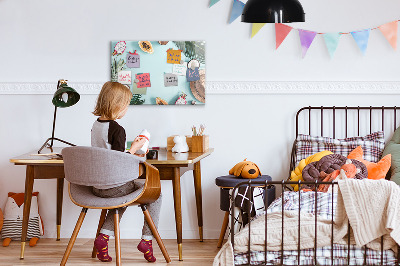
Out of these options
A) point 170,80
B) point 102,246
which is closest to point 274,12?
point 170,80

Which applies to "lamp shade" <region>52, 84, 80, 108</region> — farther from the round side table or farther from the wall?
the round side table

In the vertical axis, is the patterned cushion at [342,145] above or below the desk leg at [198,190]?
above

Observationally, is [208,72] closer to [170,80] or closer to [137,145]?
[170,80]

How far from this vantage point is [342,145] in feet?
13.7

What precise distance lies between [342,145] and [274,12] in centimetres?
139

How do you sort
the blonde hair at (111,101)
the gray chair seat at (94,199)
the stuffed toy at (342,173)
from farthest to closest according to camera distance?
the stuffed toy at (342,173)
the blonde hair at (111,101)
the gray chair seat at (94,199)

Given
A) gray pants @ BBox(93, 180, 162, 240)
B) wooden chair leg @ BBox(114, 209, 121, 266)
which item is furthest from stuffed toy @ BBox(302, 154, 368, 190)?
wooden chair leg @ BBox(114, 209, 121, 266)

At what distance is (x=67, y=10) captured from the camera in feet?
14.5

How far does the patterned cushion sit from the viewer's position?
4.14 m

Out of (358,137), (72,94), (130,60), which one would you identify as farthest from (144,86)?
(358,137)

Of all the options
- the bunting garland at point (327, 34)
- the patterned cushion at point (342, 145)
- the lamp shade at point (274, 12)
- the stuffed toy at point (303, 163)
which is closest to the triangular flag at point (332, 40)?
the bunting garland at point (327, 34)

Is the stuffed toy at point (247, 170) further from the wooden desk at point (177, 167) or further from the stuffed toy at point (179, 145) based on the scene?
the stuffed toy at point (179, 145)

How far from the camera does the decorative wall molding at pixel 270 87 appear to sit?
4320 millimetres

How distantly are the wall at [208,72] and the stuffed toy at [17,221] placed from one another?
0.13 m
